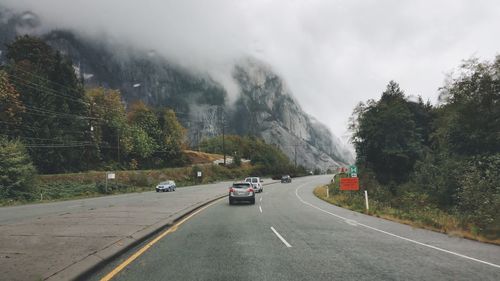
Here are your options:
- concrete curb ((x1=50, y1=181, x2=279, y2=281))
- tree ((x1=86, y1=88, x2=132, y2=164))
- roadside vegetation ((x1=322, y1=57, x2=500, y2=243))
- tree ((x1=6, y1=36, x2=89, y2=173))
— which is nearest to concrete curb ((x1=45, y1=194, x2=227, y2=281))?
concrete curb ((x1=50, y1=181, x2=279, y2=281))

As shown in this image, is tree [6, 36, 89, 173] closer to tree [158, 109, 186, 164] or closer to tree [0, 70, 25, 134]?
tree [0, 70, 25, 134]

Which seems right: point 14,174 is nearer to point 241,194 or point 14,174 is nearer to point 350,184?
point 241,194

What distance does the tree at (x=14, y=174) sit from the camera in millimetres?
36625

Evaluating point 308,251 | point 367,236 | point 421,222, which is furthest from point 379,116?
point 308,251

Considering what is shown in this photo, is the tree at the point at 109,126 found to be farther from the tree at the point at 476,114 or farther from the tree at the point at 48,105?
the tree at the point at 476,114

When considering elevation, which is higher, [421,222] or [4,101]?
[4,101]

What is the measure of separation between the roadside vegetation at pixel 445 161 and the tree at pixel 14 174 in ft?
101

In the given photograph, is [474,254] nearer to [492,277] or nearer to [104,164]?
[492,277]

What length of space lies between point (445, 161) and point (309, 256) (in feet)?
94.0

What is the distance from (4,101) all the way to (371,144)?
1989 inches

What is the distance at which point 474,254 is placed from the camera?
8.91 meters

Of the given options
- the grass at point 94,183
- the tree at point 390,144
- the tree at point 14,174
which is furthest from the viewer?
the tree at point 390,144

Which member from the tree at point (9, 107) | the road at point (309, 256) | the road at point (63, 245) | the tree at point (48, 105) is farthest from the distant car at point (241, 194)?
the tree at point (48, 105)

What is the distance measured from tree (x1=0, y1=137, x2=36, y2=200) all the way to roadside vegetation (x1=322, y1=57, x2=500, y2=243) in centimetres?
3067
